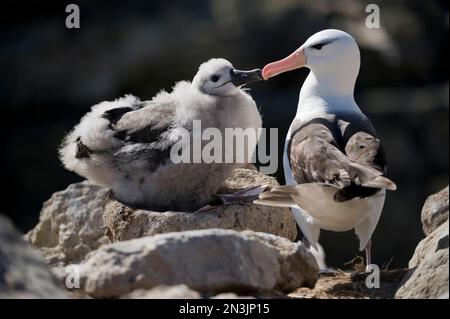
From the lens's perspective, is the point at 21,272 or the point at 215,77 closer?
the point at 21,272

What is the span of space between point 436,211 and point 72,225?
10.7 feet

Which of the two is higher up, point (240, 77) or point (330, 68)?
point (330, 68)

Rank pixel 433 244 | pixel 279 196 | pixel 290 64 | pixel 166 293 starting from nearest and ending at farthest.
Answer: pixel 166 293
pixel 433 244
pixel 279 196
pixel 290 64

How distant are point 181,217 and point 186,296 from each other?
2.10 meters

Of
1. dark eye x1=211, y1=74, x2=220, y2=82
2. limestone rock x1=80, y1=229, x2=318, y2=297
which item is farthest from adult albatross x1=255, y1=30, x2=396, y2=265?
limestone rock x1=80, y1=229, x2=318, y2=297

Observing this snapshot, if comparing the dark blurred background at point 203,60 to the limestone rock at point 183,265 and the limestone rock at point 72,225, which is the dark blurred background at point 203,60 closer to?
the limestone rock at point 72,225

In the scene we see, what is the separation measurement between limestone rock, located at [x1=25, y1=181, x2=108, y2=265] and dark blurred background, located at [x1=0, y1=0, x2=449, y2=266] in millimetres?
7903

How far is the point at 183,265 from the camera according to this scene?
19.8ft

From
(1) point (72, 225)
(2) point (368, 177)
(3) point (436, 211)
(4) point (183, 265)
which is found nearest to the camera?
(4) point (183, 265)

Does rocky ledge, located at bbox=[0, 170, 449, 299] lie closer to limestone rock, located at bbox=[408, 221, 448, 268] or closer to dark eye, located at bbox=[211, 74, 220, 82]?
limestone rock, located at bbox=[408, 221, 448, 268]

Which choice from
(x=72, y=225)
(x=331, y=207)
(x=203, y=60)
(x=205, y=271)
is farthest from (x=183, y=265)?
(x=203, y=60)

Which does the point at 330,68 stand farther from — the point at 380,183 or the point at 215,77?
the point at 380,183

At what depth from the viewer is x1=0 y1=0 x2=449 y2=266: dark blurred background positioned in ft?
60.4

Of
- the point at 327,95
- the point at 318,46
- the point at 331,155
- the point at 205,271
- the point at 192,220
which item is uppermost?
the point at 318,46
